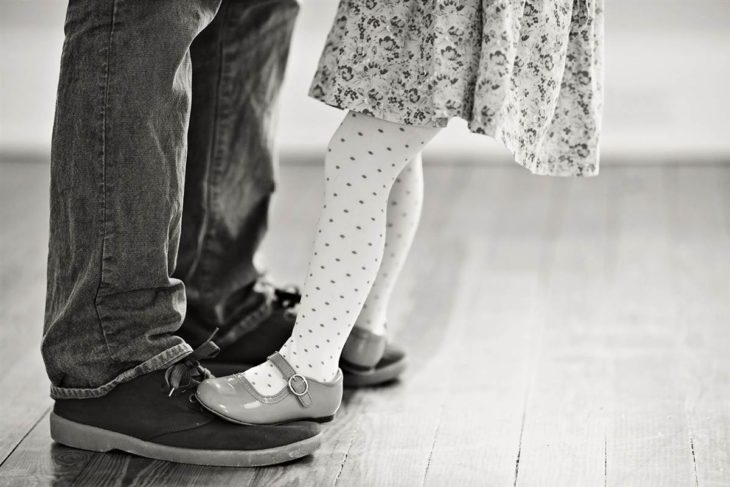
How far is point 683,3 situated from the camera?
3025 mm

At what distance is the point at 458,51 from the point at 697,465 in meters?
0.56

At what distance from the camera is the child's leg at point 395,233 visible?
1447 mm

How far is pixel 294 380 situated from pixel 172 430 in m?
0.16

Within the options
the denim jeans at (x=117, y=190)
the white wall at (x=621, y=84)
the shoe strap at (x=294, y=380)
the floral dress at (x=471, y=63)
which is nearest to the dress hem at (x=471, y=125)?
the floral dress at (x=471, y=63)

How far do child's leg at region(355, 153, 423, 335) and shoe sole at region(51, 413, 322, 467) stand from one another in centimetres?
27

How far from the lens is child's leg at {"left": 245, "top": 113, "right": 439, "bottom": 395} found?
1234 millimetres

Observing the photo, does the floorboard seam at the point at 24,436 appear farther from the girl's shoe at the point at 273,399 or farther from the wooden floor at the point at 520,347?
the girl's shoe at the point at 273,399

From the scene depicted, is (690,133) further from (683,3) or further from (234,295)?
(234,295)

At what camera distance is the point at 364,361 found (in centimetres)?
148

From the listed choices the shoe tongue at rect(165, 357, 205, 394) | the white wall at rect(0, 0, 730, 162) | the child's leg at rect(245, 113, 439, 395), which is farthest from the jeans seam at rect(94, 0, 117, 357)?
the white wall at rect(0, 0, 730, 162)

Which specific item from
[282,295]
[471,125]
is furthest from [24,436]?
[471,125]

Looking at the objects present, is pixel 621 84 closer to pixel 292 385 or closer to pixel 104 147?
pixel 292 385

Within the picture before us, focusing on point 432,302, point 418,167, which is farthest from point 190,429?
point 432,302

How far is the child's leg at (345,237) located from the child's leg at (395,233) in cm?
19
